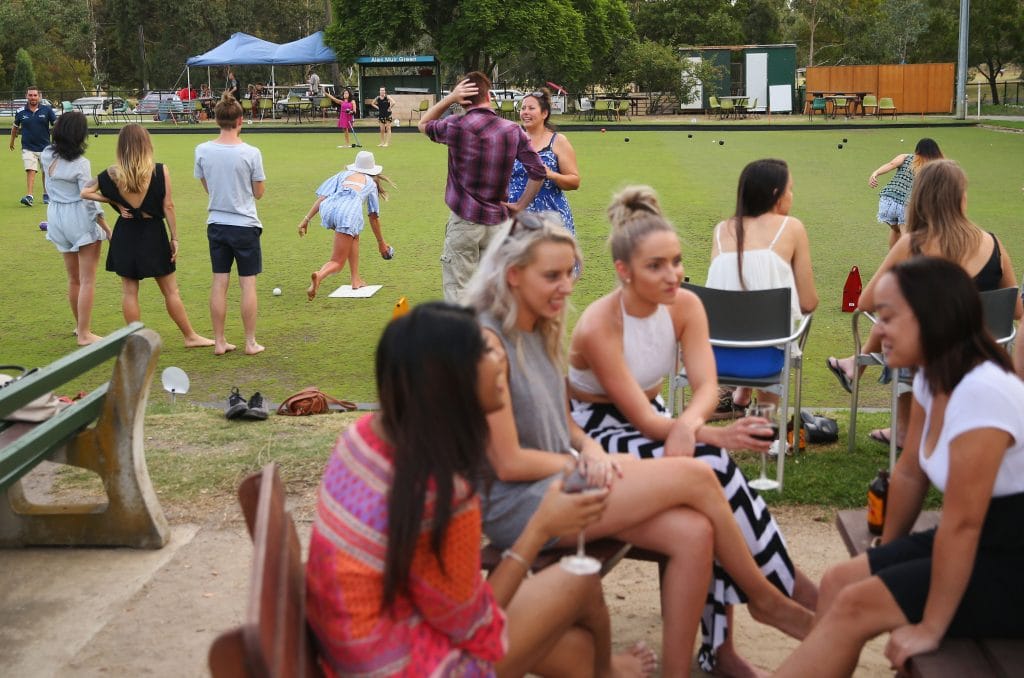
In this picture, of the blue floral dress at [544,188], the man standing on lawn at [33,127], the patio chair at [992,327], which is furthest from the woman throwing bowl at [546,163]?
the man standing on lawn at [33,127]

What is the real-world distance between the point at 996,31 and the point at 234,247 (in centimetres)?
4924

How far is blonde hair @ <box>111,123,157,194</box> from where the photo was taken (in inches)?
330

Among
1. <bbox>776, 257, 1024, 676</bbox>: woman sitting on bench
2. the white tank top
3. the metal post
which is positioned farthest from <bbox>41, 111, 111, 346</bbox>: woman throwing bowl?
the metal post

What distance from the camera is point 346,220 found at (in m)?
10.4

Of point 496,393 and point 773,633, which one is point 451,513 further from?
point 773,633

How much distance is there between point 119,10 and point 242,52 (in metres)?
21.2

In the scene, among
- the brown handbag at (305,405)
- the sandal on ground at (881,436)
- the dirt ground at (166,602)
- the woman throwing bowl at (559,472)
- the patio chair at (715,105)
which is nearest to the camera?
the woman throwing bowl at (559,472)

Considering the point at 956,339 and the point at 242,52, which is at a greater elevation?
the point at 242,52

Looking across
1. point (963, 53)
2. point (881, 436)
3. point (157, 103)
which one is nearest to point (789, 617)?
point (881, 436)

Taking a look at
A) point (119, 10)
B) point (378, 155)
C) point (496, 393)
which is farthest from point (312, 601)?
point (119, 10)

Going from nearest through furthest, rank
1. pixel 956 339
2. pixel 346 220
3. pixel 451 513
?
pixel 451 513 < pixel 956 339 < pixel 346 220

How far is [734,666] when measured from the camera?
3.60 metres

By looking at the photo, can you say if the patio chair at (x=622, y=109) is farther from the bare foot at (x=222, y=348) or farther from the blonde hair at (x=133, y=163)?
the blonde hair at (x=133, y=163)

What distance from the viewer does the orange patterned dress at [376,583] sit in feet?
7.84
